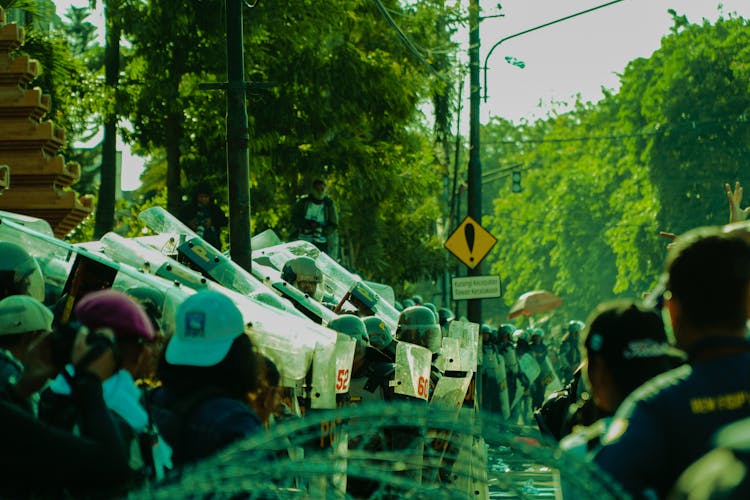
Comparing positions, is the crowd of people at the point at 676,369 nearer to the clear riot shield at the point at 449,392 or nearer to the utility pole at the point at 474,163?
the clear riot shield at the point at 449,392

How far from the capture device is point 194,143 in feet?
75.8

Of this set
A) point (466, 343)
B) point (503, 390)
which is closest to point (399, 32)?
point (503, 390)

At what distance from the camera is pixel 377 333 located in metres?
11.2

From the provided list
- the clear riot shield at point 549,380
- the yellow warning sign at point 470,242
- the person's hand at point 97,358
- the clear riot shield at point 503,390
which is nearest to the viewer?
the person's hand at point 97,358

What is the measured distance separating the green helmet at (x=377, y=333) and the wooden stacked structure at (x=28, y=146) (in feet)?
15.0

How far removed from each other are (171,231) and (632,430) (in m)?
11.5

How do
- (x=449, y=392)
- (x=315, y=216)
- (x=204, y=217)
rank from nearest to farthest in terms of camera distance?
(x=449, y=392)
(x=204, y=217)
(x=315, y=216)

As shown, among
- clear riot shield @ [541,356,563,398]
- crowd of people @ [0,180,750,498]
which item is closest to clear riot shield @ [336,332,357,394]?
crowd of people @ [0,180,750,498]

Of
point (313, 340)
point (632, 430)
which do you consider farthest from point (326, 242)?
point (632, 430)

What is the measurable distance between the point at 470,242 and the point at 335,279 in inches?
299

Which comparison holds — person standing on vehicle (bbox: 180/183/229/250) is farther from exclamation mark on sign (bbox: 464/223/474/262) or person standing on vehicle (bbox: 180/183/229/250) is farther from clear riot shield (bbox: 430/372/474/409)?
exclamation mark on sign (bbox: 464/223/474/262)

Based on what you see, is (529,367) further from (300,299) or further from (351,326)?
(351,326)

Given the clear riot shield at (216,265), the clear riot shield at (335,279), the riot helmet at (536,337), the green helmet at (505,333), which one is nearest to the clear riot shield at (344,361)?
the clear riot shield at (216,265)

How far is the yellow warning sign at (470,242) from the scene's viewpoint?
23406 mm
